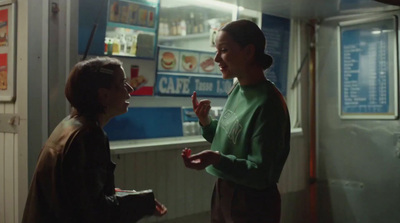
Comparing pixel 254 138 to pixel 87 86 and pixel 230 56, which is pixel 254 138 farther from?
pixel 87 86

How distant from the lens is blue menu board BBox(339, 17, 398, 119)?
506 centimetres

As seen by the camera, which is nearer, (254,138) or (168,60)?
(254,138)

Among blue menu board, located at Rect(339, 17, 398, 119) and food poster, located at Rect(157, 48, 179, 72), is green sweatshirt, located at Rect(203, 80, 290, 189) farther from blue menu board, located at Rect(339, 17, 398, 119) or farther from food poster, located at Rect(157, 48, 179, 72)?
blue menu board, located at Rect(339, 17, 398, 119)

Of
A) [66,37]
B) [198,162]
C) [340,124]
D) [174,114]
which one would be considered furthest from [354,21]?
[198,162]

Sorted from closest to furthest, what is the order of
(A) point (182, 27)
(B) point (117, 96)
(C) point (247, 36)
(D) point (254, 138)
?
(B) point (117, 96) < (D) point (254, 138) < (C) point (247, 36) < (A) point (182, 27)

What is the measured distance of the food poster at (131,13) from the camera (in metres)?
3.90

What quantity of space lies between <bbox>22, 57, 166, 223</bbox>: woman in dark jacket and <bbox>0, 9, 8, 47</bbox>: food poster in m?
1.61

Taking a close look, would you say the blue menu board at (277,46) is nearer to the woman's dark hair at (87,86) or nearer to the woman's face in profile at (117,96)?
the woman's face in profile at (117,96)

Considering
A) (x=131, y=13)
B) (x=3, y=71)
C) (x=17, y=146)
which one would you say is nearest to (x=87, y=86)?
(x=17, y=146)

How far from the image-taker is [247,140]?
8.22 feet

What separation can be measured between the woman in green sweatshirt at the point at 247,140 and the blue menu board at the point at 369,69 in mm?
2944

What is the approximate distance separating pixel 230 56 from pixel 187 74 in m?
2.10

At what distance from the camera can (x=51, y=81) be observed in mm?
3359

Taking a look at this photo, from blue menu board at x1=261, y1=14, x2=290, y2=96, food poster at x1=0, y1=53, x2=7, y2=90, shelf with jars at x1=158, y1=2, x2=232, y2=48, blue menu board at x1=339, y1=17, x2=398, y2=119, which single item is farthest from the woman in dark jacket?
blue menu board at x1=339, y1=17, x2=398, y2=119
